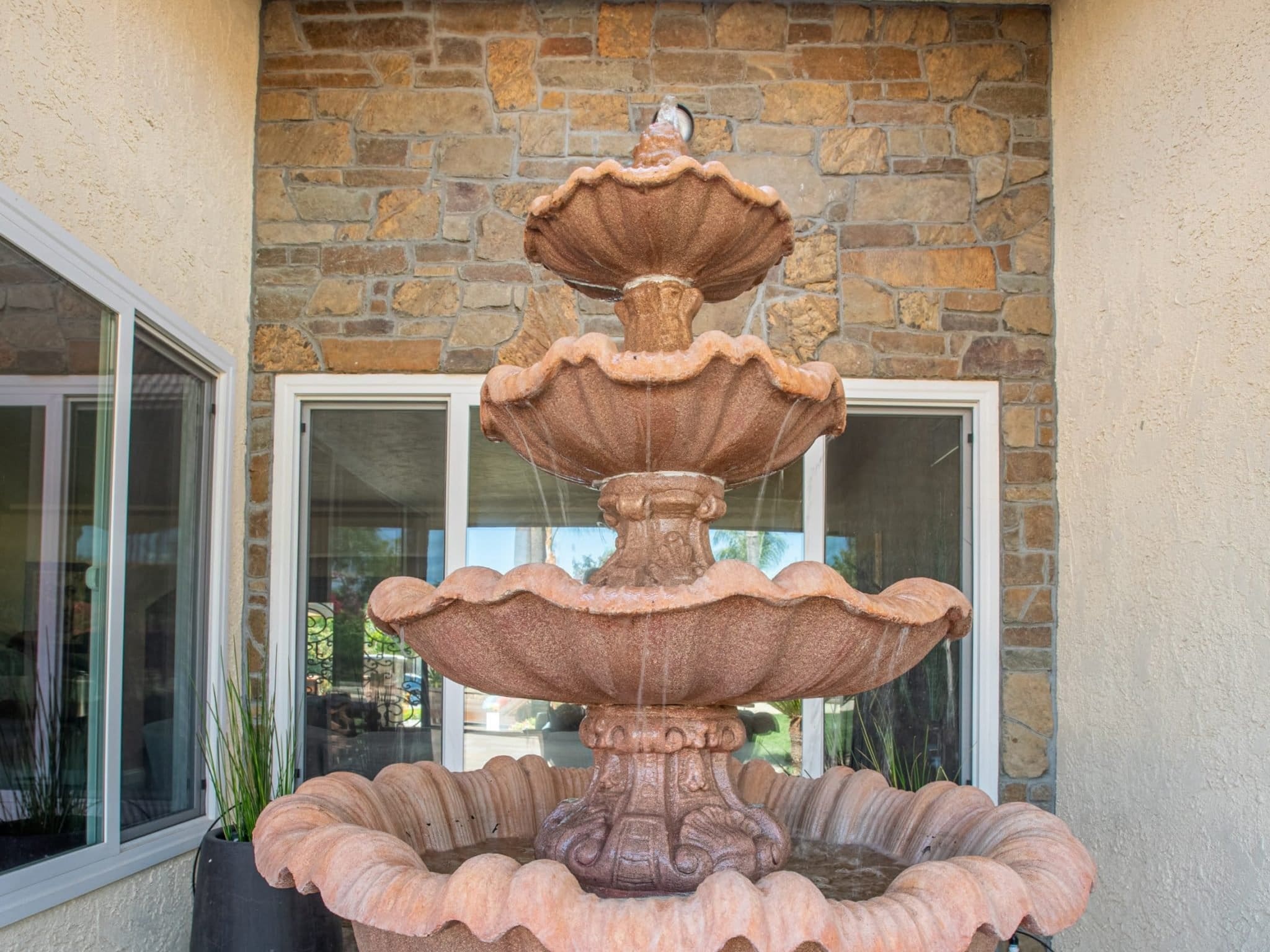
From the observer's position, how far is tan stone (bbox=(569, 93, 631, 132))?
434 centimetres

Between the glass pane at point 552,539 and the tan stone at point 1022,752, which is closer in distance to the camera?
the tan stone at point 1022,752

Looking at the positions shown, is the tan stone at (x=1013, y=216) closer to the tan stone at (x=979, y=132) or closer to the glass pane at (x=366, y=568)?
the tan stone at (x=979, y=132)

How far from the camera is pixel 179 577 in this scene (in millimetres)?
3615

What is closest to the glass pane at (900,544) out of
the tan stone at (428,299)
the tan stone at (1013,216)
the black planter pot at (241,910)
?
the tan stone at (1013,216)

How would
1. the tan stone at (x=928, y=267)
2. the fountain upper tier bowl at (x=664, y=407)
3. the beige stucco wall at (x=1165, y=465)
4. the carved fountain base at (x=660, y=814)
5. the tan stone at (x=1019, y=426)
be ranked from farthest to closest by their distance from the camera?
the tan stone at (x=928, y=267)
the tan stone at (x=1019, y=426)
the beige stucco wall at (x=1165, y=465)
the carved fountain base at (x=660, y=814)
the fountain upper tier bowl at (x=664, y=407)

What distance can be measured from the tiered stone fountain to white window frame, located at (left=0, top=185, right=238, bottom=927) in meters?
1.03

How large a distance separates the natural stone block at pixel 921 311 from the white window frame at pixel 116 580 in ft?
Result: 8.39

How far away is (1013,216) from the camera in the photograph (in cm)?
427

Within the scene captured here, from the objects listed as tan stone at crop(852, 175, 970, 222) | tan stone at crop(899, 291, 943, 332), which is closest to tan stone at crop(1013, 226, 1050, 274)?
tan stone at crop(852, 175, 970, 222)

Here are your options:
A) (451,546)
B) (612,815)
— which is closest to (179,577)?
(451,546)

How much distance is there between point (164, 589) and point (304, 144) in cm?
191

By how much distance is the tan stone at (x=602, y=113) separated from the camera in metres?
4.34

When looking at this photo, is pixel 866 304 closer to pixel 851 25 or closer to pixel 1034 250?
pixel 1034 250

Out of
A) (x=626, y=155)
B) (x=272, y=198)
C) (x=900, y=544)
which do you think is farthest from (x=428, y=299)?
(x=900, y=544)
